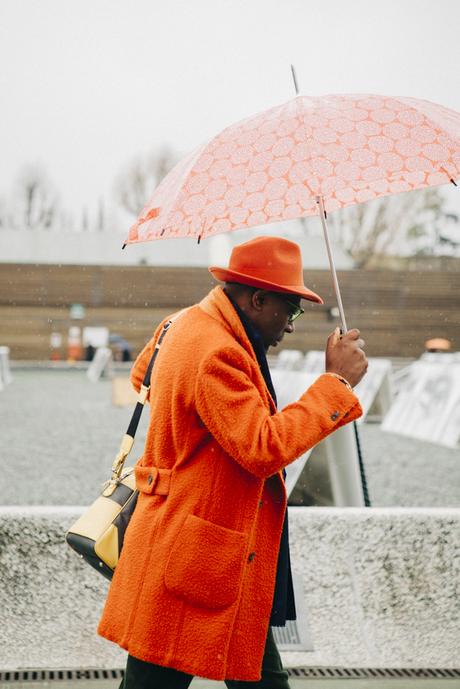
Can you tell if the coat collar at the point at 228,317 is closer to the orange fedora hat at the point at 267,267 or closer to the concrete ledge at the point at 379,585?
the orange fedora hat at the point at 267,267

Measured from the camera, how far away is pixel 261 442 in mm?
1866

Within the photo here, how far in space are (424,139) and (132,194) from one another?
200 feet

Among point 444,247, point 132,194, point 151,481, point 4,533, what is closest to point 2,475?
point 4,533

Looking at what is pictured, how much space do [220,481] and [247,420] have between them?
0.18 metres

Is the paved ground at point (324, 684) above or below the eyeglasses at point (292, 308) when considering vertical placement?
below

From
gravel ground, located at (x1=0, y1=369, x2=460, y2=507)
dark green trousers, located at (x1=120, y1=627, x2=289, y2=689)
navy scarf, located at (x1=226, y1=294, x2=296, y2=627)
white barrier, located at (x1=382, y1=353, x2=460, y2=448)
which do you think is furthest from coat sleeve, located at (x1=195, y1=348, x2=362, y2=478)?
white barrier, located at (x1=382, y1=353, x2=460, y2=448)

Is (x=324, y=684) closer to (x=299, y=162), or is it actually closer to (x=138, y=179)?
(x=299, y=162)

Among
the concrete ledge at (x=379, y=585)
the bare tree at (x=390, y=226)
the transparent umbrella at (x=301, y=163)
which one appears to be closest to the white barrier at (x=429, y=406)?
the concrete ledge at (x=379, y=585)

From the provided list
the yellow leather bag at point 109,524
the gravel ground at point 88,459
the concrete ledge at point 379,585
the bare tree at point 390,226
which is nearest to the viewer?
the yellow leather bag at point 109,524

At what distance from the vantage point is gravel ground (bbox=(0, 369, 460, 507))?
6.73 metres

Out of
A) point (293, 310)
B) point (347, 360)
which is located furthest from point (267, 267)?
point (347, 360)

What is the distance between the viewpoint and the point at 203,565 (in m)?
1.92

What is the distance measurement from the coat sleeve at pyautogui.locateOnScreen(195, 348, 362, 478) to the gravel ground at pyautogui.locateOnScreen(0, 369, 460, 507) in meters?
4.40

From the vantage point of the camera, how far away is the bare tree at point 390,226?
1840 inches
